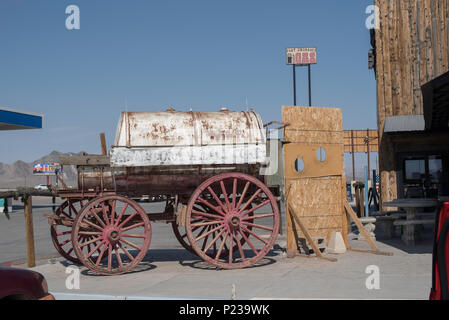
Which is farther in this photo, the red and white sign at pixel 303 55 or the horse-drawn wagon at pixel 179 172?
the red and white sign at pixel 303 55

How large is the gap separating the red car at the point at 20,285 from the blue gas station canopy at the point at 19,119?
16.9m

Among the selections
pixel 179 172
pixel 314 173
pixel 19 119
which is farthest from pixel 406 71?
pixel 19 119

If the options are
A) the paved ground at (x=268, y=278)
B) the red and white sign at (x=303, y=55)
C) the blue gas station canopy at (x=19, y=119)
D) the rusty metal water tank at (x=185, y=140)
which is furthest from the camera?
the red and white sign at (x=303, y=55)

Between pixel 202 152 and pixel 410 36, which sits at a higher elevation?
pixel 410 36

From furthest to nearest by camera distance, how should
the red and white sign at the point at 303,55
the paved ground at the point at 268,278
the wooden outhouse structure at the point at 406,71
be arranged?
the red and white sign at the point at 303,55 → the wooden outhouse structure at the point at 406,71 → the paved ground at the point at 268,278

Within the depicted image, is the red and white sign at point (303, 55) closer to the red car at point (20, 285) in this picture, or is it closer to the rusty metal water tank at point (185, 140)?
the rusty metal water tank at point (185, 140)

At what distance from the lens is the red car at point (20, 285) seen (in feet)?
15.9

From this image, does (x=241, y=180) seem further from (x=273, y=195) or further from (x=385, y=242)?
(x=385, y=242)

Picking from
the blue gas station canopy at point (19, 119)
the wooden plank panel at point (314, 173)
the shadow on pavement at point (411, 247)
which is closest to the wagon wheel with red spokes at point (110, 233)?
the wooden plank panel at point (314, 173)

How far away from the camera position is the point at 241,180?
10953mm

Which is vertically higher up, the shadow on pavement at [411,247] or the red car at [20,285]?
the red car at [20,285]
